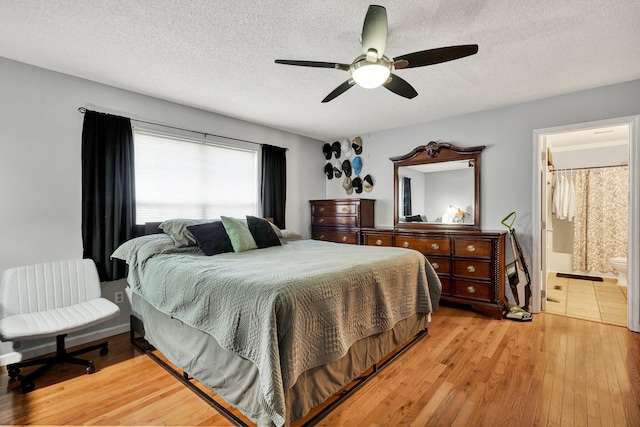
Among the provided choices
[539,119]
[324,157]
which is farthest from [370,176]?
[539,119]

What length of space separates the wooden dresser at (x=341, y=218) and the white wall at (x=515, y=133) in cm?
116

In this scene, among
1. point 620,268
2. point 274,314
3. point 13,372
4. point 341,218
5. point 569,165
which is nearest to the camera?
point 274,314

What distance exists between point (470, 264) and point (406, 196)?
1.41m

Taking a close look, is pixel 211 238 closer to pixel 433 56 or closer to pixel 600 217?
pixel 433 56

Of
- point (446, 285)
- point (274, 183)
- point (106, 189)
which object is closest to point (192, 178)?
point (106, 189)

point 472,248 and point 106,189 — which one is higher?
Answer: point 106,189

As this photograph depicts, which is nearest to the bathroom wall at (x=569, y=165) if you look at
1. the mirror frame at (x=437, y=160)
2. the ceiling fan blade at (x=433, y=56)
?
the mirror frame at (x=437, y=160)

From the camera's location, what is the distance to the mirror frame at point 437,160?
12.8ft

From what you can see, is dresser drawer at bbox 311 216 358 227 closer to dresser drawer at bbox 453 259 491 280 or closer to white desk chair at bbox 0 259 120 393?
dresser drawer at bbox 453 259 491 280

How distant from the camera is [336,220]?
478 cm

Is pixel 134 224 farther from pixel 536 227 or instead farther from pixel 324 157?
pixel 536 227

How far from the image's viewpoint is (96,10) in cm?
185

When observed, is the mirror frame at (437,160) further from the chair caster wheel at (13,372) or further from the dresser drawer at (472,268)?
the chair caster wheel at (13,372)

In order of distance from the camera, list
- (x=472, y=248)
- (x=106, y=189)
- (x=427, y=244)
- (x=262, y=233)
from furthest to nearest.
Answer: (x=427, y=244), (x=472, y=248), (x=262, y=233), (x=106, y=189)
